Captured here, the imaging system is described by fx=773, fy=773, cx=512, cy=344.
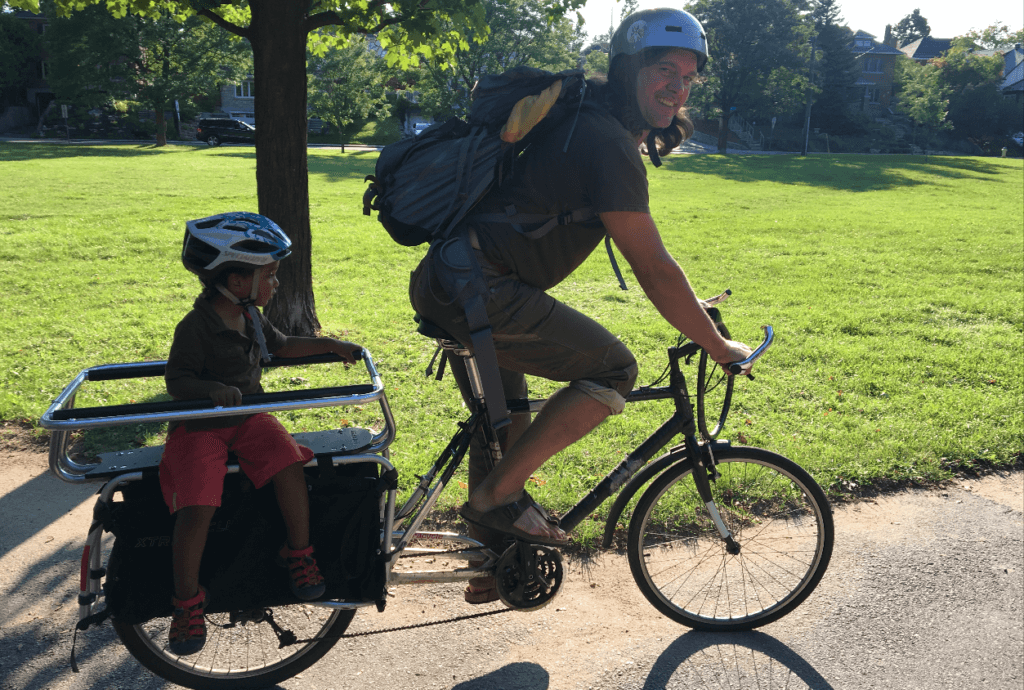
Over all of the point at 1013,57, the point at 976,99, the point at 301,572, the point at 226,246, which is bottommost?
the point at 301,572

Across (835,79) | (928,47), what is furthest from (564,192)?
(928,47)

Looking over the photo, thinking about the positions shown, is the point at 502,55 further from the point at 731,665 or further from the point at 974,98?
the point at 974,98

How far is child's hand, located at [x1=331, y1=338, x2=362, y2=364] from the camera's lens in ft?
9.53

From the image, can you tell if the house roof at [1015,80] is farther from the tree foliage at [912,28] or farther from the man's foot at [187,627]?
the man's foot at [187,627]

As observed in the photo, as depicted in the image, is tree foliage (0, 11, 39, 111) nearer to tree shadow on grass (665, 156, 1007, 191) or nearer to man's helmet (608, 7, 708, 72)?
tree shadow on grass (665, 156, 1007, 191)

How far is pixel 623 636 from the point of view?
3150 mm

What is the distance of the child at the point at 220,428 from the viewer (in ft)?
7.99

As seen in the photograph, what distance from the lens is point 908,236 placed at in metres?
13.9

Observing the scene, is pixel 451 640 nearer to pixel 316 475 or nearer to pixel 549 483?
pixel 316 475

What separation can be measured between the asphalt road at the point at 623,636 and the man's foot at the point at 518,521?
1.33 ft

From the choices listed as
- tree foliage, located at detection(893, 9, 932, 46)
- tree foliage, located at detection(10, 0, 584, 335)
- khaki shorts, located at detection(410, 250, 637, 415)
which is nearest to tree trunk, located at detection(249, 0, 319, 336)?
tree foliage, located at detection(10, 0, 584, 335)

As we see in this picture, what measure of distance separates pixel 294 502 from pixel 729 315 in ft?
21.9

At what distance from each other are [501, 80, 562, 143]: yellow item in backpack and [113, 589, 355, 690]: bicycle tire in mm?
1804

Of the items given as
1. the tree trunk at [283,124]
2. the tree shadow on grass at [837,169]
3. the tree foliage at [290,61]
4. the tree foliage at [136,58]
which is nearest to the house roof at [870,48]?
the tree shadow on grass at [837,169]
